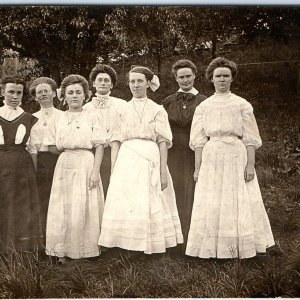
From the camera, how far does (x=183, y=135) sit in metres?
6.12

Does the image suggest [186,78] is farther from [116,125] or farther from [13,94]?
[13,94]

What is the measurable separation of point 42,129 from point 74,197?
742 millimetres

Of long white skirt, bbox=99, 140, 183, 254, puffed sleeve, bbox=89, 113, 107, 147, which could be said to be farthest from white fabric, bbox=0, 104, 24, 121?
long white skirt, bbox=99, 140, 183, 254

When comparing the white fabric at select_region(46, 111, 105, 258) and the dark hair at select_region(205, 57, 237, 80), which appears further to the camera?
the dark hair at select_region(205, 57, 237, 80)

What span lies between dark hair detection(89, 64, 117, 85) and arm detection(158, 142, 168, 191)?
2.59ft

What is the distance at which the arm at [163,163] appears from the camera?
239 inches

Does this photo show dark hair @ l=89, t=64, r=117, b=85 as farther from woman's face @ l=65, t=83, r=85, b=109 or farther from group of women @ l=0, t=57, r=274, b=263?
woman's face @ l=65, t=83, r=85, b=109

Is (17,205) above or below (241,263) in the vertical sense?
above

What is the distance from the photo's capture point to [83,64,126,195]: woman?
612 centimetres

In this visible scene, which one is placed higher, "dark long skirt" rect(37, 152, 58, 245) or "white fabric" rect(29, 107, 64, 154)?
"white fabric" rect(29, 107, 64, 154)

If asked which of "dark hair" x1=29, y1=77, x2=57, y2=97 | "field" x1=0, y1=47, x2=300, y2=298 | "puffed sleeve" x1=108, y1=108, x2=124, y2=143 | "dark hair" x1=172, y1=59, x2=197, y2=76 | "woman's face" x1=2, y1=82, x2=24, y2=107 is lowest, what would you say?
"field" x1=0, y1=47, x2=300, y2=298

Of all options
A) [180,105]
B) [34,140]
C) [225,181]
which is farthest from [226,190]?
[34,140]

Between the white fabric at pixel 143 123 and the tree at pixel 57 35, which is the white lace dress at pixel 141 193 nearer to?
the white fabric at pixel 143 123

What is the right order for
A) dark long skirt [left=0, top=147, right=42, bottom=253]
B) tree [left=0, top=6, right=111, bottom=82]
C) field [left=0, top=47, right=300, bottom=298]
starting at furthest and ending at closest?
tree [left=0, top=6, right=111, bottom=82]
dark long skirt [left=0, top=147, right=42, bottom=253]
field [left=0, top=47, right=300, bottom=298]
